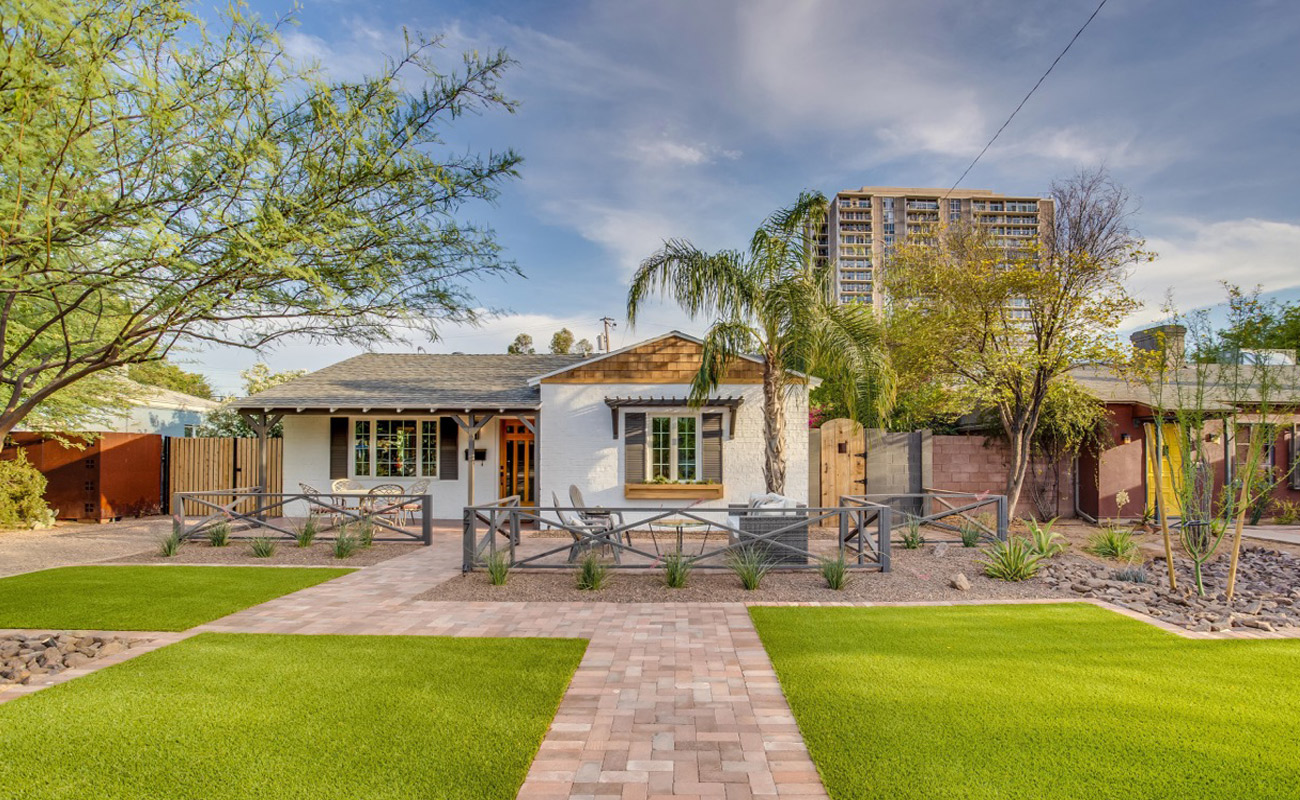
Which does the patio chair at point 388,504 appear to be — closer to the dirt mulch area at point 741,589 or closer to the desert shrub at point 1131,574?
the dirt mulch area at point 741,589

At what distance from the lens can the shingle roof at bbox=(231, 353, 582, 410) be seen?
1302 cm

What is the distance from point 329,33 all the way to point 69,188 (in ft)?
8.57

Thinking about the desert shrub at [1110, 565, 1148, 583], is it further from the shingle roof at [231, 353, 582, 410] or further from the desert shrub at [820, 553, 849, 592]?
the shingle roof at [231, 353, 582, 410]

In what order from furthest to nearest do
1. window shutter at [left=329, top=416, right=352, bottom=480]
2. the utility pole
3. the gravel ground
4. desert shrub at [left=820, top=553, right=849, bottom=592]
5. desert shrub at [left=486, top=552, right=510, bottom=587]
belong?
1. the utility pole
2. window shutter at [left=329, top=416, right=352, bottom=480]
3. the gravel ground
4. desert shrub at [left=486, top=552, right=510, bottom=587]
5. desert shrub at [left=820, top=553, right=849, bottom=592]

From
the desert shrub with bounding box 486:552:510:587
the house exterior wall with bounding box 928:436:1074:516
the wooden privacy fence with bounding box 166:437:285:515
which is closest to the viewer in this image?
the desert shrub with bounding box 486:552:510:587

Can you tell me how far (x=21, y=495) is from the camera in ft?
41.5

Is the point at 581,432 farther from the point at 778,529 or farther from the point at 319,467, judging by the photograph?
the point at 319,467

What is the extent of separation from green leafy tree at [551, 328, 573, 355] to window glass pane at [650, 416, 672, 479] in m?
21.0

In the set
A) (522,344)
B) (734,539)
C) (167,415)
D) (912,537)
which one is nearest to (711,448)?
(734,539)

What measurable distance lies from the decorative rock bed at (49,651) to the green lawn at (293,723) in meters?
0.44

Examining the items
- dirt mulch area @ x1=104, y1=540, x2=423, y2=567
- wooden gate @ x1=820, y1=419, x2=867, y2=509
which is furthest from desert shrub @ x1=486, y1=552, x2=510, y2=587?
wooden gate @ x1=820, y1=419, x2=867, y2=509

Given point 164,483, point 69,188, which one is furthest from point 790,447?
point 164,483

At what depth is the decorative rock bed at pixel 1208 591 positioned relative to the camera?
5934mm

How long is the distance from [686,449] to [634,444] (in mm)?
1054
